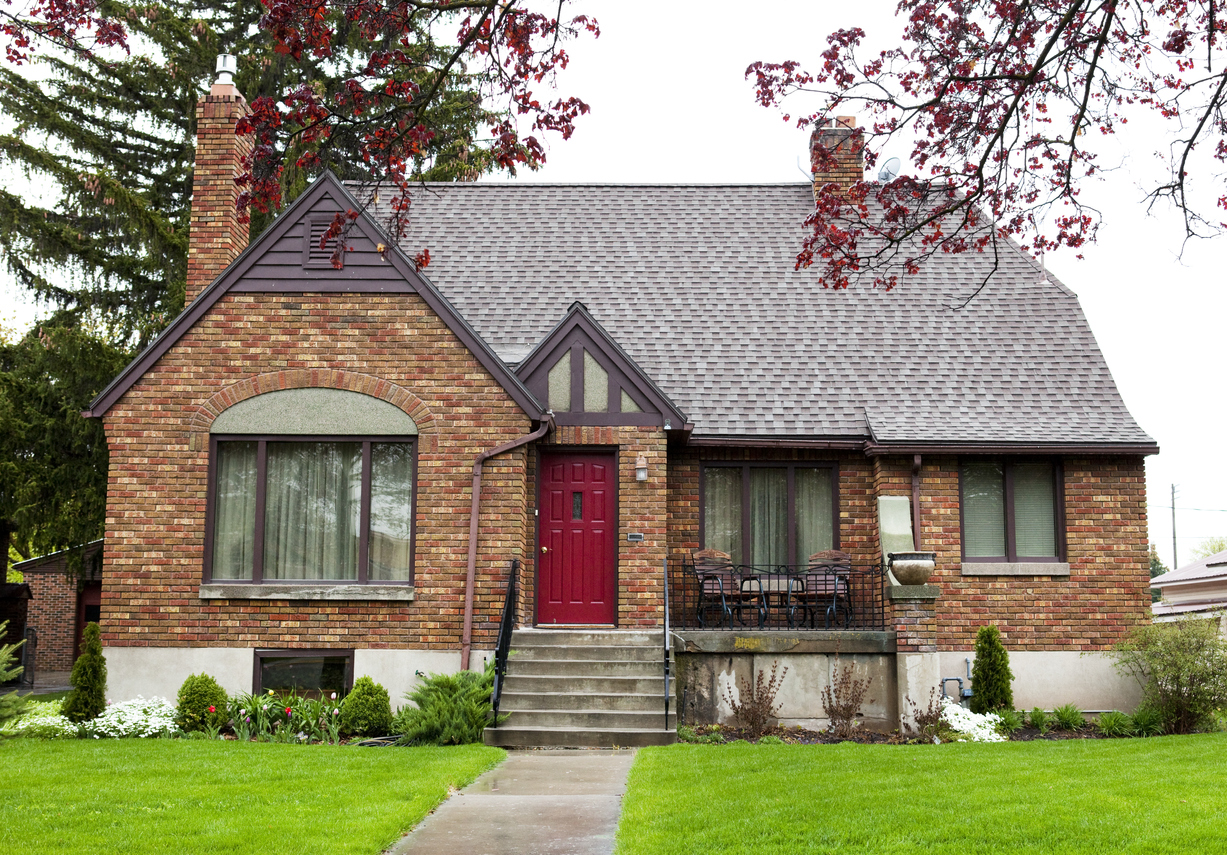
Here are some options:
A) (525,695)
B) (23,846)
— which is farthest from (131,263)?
(23,846)

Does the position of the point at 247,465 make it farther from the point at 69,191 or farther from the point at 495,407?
the point at 69,191

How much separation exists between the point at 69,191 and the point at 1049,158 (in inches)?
653

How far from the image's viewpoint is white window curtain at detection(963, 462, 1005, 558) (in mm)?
14328

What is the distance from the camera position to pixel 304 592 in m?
12.9

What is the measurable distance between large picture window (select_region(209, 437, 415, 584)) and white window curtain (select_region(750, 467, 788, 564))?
456cm

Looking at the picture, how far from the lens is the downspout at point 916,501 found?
46.1ft

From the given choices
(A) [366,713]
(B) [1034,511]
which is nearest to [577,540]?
(A) [366,713]

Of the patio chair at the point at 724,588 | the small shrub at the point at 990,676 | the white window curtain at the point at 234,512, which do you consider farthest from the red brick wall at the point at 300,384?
the small shrub at the point at 990,676

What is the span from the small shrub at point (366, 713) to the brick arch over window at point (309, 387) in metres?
3.15

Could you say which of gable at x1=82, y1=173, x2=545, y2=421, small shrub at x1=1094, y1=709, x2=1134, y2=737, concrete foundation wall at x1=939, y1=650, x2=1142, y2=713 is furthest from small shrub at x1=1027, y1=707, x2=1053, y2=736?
gable at x1=82, y1=173, x2=545, y2=421

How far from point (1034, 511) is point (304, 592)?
931 centimetres

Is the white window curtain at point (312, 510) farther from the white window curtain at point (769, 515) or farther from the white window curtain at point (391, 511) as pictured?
the white window curtain at point (769, 515)

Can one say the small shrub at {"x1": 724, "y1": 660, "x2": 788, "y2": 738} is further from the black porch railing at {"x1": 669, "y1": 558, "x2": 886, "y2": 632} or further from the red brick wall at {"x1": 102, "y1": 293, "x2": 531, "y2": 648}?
the red brick wall at {"x1": 102, "y1": 293, "x2": 531, "y2": 648}

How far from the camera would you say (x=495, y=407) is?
13148 mm
